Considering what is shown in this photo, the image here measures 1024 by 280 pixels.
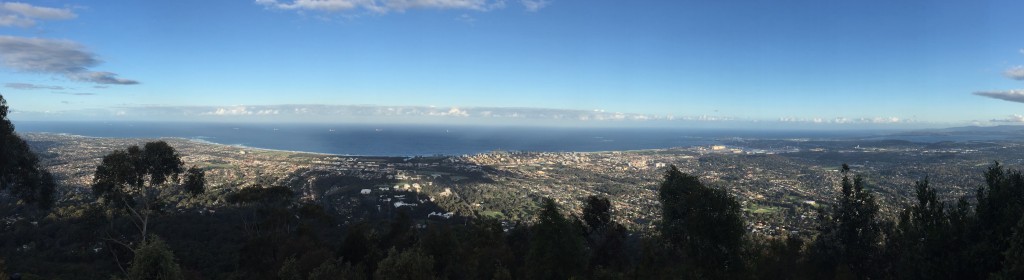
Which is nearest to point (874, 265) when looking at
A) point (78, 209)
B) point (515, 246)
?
point (515, 246)

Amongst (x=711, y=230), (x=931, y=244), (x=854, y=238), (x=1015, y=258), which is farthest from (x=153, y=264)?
(x=854, y=238)

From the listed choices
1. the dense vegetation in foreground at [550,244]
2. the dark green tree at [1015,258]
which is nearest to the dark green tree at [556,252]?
the dense vegetation in foreground at [550,244]

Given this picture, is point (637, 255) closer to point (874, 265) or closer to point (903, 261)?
point (874, 265)

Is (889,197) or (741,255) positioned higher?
(741,255)

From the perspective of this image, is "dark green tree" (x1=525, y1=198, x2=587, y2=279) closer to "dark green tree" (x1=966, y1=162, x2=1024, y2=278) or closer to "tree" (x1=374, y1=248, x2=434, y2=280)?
"tree" (x1=374, y1=248, x2=434, y2=280)

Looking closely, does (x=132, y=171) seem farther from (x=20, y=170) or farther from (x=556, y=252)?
(x=556, y=252)

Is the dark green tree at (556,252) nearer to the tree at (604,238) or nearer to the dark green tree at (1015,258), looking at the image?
the tree at (604,238)

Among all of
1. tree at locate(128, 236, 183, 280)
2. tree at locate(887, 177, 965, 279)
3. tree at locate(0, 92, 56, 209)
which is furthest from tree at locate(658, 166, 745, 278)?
tree at locate(0, 92, 56, 209)

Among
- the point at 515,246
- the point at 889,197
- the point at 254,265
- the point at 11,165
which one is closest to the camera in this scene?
the point at 11,165
